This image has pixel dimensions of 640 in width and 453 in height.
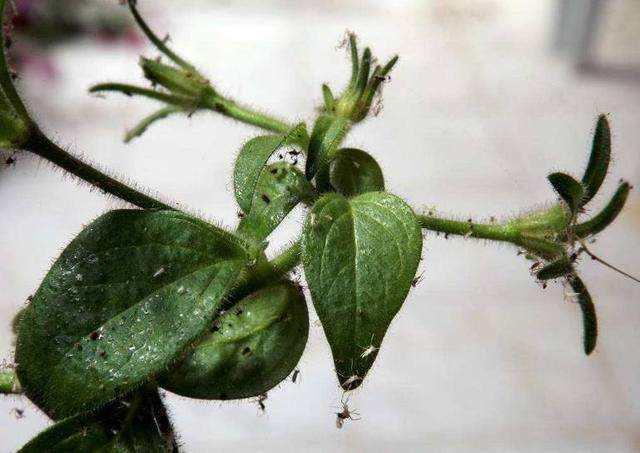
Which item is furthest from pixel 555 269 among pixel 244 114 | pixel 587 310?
pixel 244 114

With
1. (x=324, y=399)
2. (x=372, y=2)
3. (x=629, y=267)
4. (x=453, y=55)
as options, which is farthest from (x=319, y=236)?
(x=372, y=2)

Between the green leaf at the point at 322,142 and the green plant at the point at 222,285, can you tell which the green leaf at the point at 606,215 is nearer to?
the green plant at the point at 222,285

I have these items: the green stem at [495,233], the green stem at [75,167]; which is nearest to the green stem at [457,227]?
the green stem at [495,233]

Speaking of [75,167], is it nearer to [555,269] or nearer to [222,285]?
[222,285]

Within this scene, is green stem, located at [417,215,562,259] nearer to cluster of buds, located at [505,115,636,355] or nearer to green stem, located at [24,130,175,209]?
cluster of buds, located at [505,115,636,355]

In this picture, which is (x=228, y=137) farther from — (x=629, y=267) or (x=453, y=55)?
(x=629, y=267)

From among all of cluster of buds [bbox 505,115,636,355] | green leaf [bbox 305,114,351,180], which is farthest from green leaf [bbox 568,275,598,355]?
green leaf [bbox 305,114,351,180]
